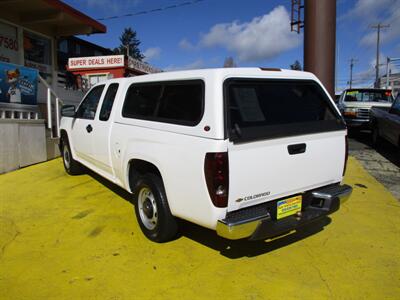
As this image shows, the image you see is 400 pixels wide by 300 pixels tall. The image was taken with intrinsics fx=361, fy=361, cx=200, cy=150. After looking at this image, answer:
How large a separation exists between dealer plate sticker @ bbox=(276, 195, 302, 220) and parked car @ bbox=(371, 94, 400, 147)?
5.87 metres

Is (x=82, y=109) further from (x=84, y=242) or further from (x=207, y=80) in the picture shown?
(x=207, y=80)

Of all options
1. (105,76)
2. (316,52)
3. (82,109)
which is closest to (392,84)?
(105,76)

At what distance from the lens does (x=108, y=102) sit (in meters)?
5.11

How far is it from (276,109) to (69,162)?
15.3 ft

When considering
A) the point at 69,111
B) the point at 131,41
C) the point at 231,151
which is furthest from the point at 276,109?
the point at 131,41

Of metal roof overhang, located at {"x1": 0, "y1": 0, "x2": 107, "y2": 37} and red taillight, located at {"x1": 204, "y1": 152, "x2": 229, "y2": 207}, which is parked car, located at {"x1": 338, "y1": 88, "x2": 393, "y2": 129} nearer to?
metal roof overhang, located at {"x1": 0, "y1": 0, "x2": 107, "y2": 37}

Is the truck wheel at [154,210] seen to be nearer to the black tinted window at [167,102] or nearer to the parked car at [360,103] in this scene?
the black tinted window at [167,102]

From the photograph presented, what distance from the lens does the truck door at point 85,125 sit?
18.2 ft

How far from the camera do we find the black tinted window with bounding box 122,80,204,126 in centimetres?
338

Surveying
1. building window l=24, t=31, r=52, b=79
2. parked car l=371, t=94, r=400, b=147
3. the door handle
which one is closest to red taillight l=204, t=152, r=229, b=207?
the door handle

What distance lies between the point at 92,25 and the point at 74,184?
843 cm

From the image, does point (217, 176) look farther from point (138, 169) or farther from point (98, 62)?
point (98, 62)

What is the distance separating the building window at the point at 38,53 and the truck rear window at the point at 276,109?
10.6 metres

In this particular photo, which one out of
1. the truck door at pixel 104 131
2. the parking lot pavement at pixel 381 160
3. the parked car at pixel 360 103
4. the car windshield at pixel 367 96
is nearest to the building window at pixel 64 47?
the parked car at pixel 360 103
